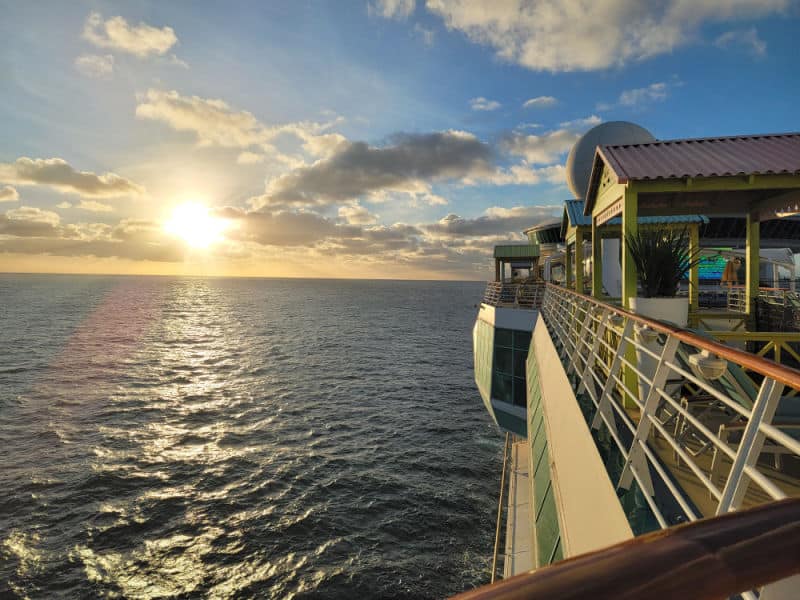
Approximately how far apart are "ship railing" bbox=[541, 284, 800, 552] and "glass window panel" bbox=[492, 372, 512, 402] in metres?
10.5

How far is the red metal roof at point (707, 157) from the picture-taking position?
8211mm

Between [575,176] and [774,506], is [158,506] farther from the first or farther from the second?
[575,176]

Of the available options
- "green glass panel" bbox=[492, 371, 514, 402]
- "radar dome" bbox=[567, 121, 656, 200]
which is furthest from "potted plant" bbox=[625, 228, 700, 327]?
"radar dome" bbox=[567, 121, 656, 200]

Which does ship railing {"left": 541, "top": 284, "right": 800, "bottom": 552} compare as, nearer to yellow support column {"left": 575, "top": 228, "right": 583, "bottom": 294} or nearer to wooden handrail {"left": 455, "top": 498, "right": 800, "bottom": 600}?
wooden handrail {"left": 455, "top": 498, "right": 800, "bottom": 600}

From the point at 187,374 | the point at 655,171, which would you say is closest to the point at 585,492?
the point at 655,171

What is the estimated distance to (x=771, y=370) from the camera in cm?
182

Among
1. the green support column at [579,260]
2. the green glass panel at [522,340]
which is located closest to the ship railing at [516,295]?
the green glass panel at [522,340]

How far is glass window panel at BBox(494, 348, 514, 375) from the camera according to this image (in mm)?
19109

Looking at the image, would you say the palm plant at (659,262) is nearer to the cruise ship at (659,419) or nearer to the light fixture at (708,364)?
the cruise ship at (659,419)

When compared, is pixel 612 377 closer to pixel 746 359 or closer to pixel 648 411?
pixel 648 411

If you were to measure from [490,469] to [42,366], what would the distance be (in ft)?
131

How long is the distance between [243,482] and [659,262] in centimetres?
1836

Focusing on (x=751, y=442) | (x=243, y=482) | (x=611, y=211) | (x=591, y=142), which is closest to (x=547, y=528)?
(x=751, y=442)

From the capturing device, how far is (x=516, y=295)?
815 inches
